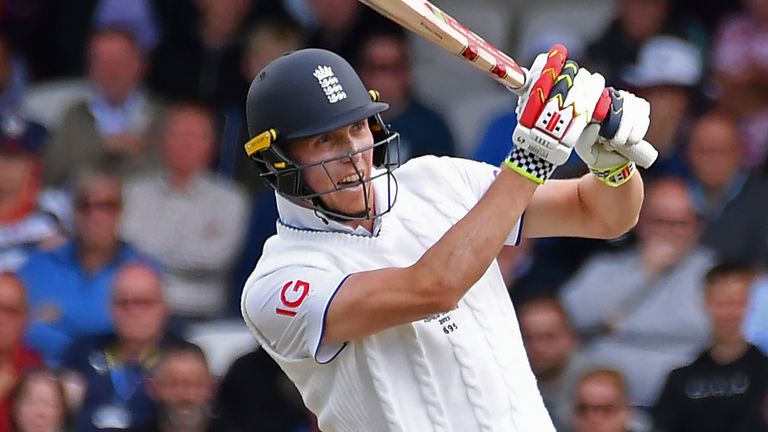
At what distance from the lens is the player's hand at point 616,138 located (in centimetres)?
423

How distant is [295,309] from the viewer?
419 cm

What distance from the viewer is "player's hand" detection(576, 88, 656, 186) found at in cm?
423

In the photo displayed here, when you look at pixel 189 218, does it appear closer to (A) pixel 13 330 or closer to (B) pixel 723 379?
(A) pixel 13 330

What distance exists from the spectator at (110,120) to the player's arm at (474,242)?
4.82 meters

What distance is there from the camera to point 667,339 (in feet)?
24.3

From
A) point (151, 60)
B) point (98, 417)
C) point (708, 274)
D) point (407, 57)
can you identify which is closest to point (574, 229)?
point (708, 274)

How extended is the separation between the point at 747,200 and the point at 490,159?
1346 mm

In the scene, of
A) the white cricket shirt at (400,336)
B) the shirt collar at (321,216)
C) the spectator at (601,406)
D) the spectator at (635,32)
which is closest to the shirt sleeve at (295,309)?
the white cricket shirt at (400,336)

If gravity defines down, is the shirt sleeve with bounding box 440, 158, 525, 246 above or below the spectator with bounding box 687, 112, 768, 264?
above

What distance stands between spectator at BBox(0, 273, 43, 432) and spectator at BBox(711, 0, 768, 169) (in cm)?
358

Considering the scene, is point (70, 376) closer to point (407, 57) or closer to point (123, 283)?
point (123, 283)

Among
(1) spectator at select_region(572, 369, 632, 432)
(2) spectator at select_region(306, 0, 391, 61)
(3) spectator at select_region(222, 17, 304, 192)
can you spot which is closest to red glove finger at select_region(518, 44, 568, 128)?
(1) spectator at select_region(572, 369, 632, 432)

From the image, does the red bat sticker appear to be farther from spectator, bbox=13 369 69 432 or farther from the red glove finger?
spectator, bbox=13 369 69 432

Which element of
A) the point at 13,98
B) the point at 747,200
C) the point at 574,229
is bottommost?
the point at 13,98
